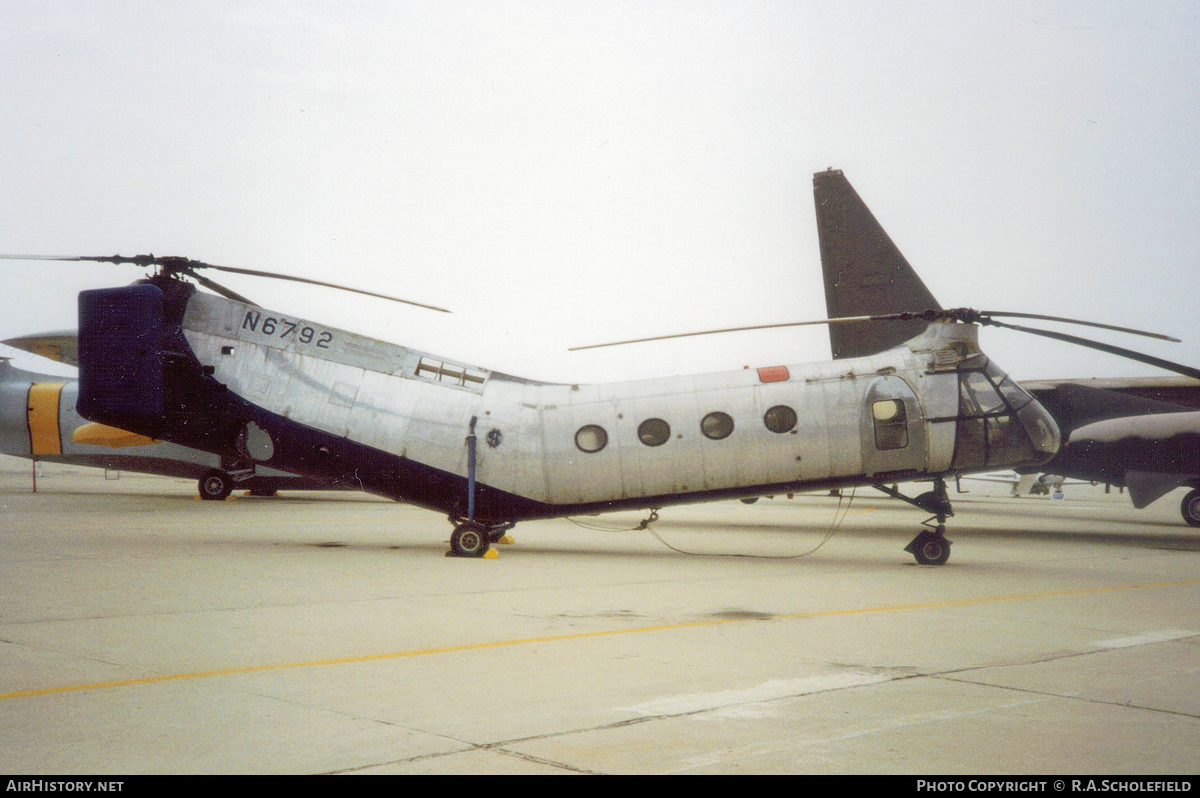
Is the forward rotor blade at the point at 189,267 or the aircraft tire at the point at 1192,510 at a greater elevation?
the forward rotor blade at the point at 189,267

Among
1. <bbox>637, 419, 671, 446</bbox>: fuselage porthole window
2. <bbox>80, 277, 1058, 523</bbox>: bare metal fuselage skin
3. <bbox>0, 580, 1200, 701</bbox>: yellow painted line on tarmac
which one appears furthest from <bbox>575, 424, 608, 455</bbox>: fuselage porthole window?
<bbox>0, 580, 1200, 701</bbox>: yellow painted line on tarmac

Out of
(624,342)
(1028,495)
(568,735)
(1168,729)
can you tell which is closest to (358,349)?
(624,342)

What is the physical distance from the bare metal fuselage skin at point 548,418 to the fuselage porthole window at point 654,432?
21 mm

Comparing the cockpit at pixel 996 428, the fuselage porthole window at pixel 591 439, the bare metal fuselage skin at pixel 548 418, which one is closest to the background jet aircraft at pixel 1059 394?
the cockpit at pixel 996 428

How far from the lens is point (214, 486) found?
2802 centimetres

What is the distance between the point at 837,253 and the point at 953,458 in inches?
282

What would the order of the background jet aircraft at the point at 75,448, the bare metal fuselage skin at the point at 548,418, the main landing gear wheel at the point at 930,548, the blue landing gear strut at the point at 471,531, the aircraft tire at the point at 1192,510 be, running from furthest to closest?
1. the background jet aircraft at the point at 75,448
2. the aircraft tire at the point at 1192,510
3. the blue landing gear strut at the point at 471,531
4. the bare metal fuselage skin at the point at 548,418
5. the main landing gear wheel at the point at 930,548

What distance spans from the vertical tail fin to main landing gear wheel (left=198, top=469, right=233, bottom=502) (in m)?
18.1

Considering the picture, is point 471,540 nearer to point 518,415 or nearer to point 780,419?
point 518,415

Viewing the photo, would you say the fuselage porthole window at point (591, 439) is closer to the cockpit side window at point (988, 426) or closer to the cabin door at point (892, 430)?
the cabin door at point (892, 430)

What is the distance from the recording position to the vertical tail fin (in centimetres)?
1856

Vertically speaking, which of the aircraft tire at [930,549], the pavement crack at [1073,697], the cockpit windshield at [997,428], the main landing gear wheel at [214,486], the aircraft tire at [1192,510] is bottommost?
the aircraft tire at [1192,510]

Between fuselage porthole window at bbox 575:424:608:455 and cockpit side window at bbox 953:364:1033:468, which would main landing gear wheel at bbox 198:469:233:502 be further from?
cockpit side window at bbox 953:364:1033:468

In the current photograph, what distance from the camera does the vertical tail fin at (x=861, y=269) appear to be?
60.9ft
